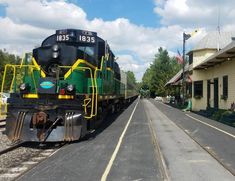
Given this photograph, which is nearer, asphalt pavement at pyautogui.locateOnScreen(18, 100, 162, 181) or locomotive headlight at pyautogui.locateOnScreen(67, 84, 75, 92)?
asphalt pavement at pyautogui.locateOnScreen(18, 100, 162, 181)

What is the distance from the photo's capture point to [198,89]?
4125 cm

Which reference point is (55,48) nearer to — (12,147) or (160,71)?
(12,147)

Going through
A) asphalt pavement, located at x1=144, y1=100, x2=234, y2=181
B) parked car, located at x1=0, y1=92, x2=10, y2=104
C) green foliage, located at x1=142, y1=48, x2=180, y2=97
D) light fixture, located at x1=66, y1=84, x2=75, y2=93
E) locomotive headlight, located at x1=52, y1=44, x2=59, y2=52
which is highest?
green foliage, located at x1=142, y1=48, x2=180, y2=97

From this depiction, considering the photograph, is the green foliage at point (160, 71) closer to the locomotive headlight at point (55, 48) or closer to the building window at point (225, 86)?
the building window at point (225, 86)

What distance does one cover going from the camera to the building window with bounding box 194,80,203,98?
4026 cm

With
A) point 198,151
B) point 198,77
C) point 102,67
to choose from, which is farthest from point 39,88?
point 198,77

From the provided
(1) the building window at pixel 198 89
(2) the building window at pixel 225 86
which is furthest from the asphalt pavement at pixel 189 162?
(1) the building window at pixel 198 89

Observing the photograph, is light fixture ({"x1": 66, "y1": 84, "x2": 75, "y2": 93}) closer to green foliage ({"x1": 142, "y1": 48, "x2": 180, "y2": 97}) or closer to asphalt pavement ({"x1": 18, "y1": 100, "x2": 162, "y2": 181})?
asphalt pavement ({"x1": 18, "y1": 100, "x2": 162, "y2": 181})

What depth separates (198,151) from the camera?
11.7 metres

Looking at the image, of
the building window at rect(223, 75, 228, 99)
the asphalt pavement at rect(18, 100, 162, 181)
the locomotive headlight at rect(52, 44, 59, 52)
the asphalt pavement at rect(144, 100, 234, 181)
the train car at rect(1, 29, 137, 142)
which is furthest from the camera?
the building window at rect(223, 75, 228, 99)

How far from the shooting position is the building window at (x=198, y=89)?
40263mm

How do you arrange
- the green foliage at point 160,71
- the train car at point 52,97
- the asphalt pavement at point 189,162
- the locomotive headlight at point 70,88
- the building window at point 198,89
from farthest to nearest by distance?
the green foliage at point 160,71
the building window at point 198,89
the locomotive headlight at point 70,88
the train car at point 52,97
the asphalt pavement at point 189,162

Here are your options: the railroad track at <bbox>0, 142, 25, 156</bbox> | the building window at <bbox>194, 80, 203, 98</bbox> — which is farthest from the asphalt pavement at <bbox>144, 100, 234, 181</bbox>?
the building window at <bbox>194, 80, 203, 98</bbox>

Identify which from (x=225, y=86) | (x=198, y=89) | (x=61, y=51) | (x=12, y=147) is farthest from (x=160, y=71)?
(x=12, y=147)
